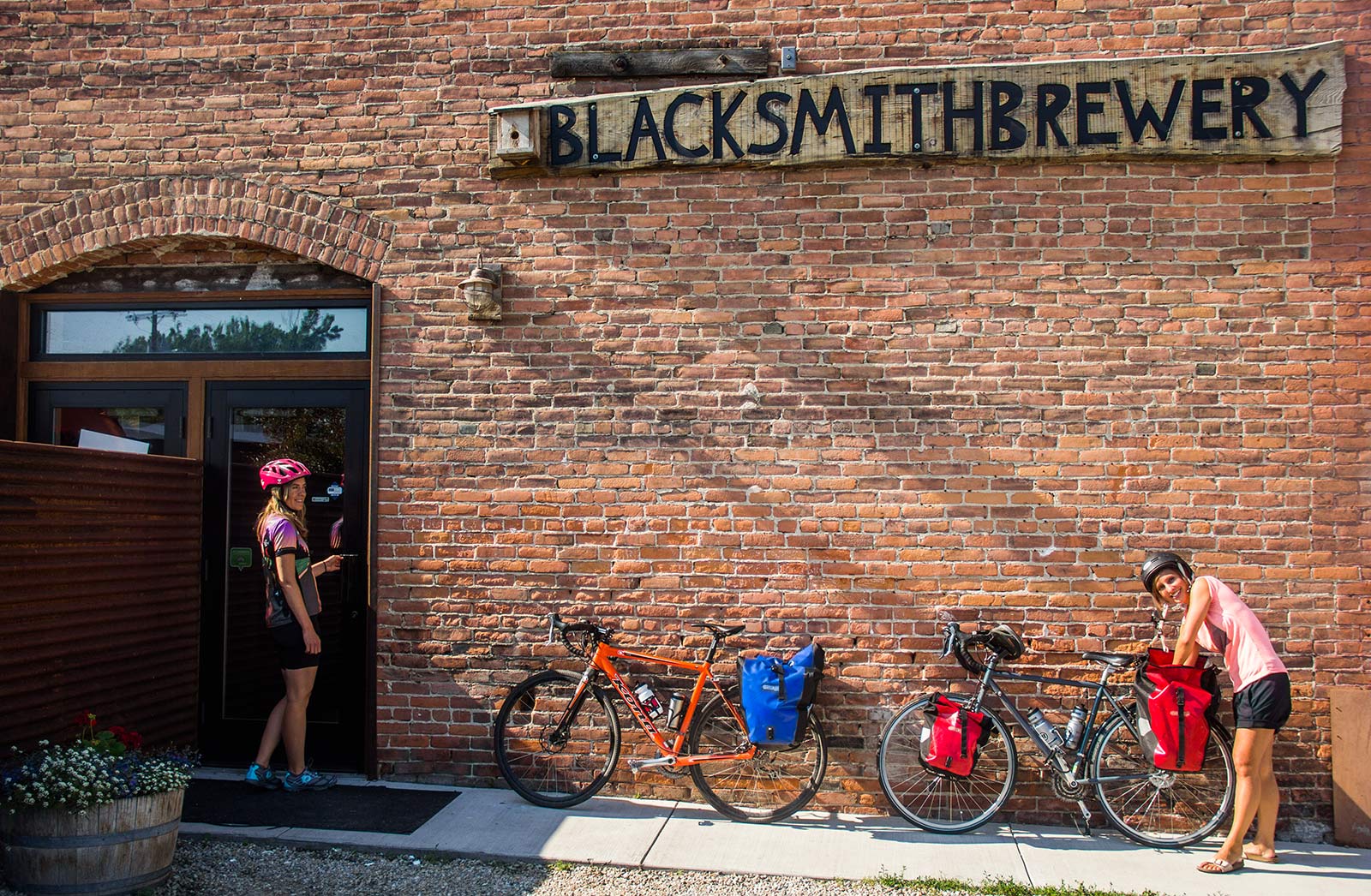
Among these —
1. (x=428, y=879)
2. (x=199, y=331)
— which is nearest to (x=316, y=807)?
(x=428, y=879)

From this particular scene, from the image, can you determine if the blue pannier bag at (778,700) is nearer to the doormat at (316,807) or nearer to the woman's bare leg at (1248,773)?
the doormat at (316,807)

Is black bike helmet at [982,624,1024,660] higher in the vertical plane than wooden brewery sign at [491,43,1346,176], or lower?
lower

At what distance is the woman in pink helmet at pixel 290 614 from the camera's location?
18.5ft

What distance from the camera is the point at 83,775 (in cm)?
429

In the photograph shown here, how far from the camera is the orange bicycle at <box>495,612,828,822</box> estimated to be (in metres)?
5.55

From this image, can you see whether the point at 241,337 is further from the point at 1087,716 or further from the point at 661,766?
the point at 1087,716

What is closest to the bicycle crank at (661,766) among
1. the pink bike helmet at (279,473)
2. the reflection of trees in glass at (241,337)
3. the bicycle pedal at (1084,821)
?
the bicycle pedal at (1084,821)

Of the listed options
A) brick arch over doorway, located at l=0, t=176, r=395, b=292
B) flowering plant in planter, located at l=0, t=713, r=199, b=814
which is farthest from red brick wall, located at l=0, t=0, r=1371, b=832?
flowering plant in planter, located at l=0, t=713, r=199, b=814

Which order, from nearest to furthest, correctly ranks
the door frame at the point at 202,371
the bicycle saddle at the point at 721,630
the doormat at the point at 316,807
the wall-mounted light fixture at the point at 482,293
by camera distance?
the doormat at the point at 316,807 → the bicycle saddle at the point at 721,630 → the wall-mounted light fixture at the point at 482,293 → the door frame at the point at 202,371

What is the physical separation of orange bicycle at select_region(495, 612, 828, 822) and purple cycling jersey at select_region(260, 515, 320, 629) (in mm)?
1388

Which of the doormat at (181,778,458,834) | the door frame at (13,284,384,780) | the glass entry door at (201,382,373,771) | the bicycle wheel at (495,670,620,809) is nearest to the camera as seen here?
the doormat at (181,778,458,834)

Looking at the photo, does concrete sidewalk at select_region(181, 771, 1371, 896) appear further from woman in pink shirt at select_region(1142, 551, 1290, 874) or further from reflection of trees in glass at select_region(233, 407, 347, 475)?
reflection of trees in glass at select_region(233, 407, 347, 475)

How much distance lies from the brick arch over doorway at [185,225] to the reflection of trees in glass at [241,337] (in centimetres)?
44

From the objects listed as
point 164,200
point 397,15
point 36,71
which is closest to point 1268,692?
point 397,15
